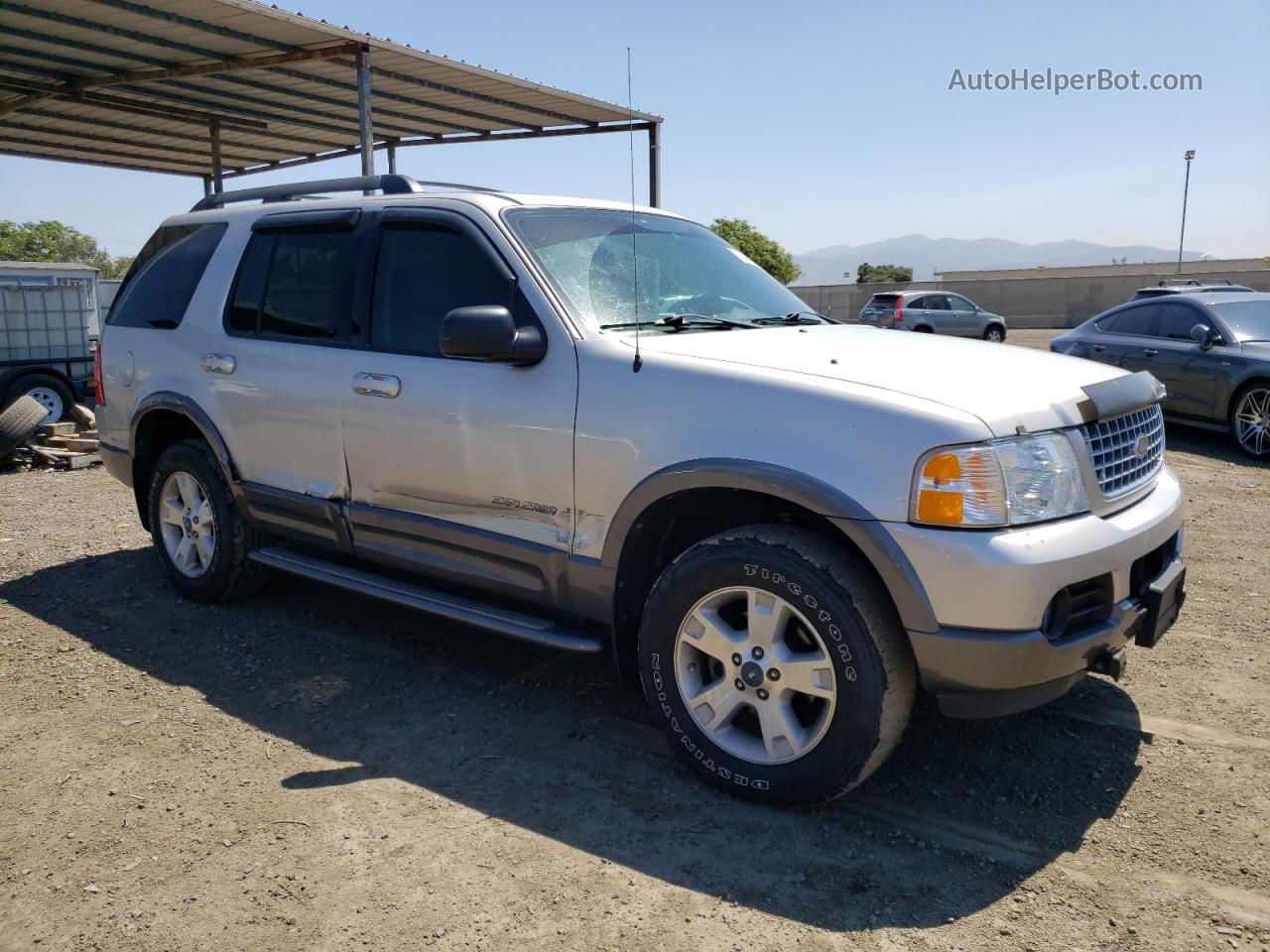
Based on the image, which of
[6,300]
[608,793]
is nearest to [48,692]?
[608,793]

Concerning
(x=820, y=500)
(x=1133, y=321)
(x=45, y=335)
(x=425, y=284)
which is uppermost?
(x=425, y=284)

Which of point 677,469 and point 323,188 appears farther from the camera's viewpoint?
point 323,188

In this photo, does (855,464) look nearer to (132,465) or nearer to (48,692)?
(48,692)

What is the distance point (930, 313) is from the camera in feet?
90.5

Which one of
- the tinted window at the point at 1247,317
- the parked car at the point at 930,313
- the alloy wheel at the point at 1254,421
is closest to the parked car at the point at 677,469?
the alloy wheel at the point at 1254,421

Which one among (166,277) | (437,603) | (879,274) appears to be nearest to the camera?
(437,603)

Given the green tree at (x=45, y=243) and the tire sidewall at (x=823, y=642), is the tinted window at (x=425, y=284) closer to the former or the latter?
the tire sidewall at (x=823, y=642)

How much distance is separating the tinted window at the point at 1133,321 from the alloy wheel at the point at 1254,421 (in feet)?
4.96

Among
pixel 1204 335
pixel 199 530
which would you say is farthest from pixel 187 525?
pixel 1204 335

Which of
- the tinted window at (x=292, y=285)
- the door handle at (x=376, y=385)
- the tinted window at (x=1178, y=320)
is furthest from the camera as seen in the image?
the tinted window at (x=1178, y=320)

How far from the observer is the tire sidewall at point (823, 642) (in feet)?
9.65

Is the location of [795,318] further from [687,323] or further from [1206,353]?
[1206,353]

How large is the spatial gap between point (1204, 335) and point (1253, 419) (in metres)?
1.05

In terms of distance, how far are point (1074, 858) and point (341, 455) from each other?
3232mm
